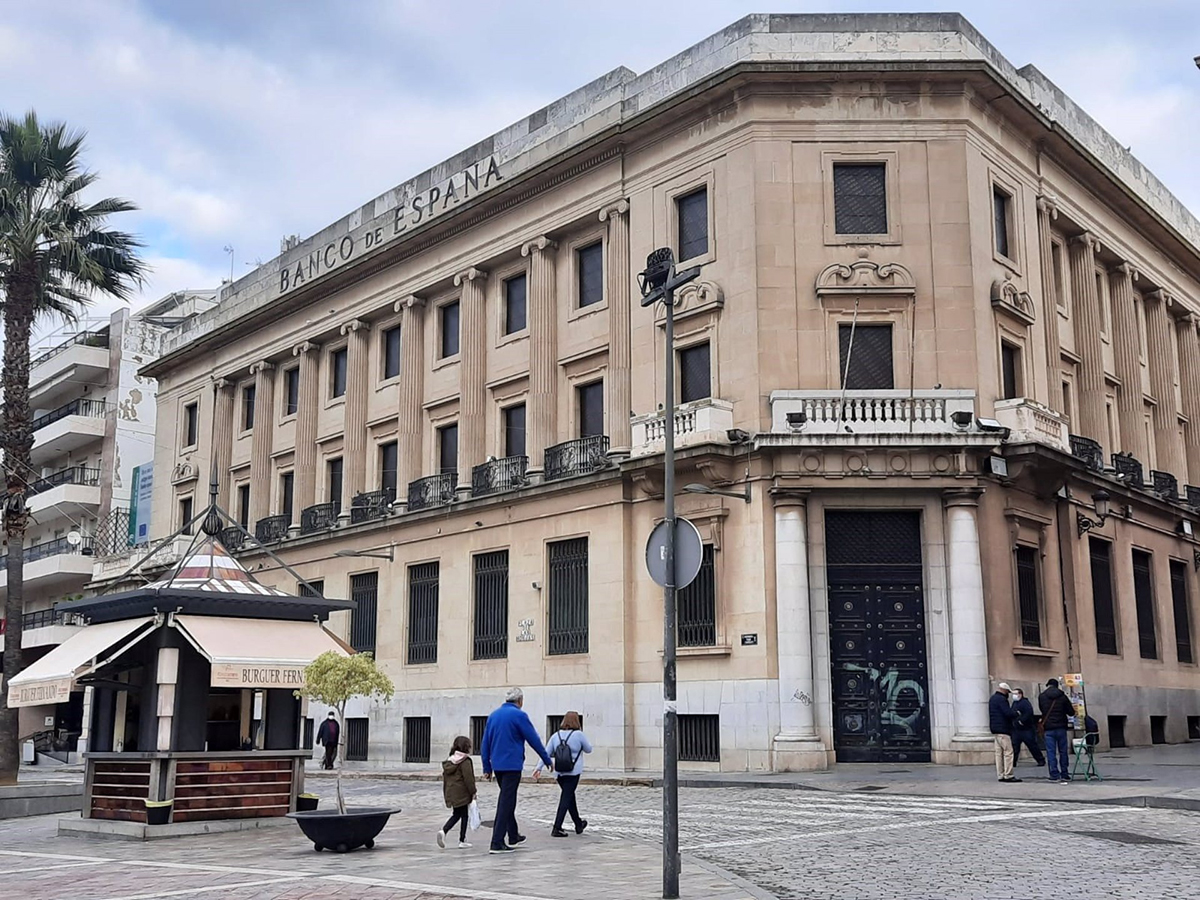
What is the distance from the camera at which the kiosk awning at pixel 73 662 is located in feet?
55.4

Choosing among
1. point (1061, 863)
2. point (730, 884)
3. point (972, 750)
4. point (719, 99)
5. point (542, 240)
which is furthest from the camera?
point (542, 240)

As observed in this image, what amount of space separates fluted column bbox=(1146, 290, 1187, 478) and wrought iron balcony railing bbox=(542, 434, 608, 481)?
17852mm

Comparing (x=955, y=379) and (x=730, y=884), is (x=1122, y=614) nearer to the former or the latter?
(x=955, y=379)

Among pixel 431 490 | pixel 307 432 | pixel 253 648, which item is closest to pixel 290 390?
pixel 307 432

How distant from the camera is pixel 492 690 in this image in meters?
32.6

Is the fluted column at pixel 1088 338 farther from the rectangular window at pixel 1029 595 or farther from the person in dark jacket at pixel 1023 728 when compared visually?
the person in dark jacket at pixel 1023 728

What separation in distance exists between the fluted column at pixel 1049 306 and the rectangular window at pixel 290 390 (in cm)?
2550

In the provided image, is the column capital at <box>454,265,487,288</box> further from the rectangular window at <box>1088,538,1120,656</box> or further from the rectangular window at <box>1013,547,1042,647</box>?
the rectangular window at <box>1088,538,1120,656</box>

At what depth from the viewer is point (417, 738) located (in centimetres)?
3512

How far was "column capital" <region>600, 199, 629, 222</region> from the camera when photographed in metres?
31.5

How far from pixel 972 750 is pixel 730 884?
600 inches

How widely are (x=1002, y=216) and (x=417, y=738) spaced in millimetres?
20698

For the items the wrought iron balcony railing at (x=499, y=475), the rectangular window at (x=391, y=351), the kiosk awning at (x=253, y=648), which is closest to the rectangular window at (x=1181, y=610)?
the wrought iron balcony railing at (x=499, y=475)

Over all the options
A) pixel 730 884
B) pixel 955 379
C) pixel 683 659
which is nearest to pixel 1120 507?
pixel 955 379
